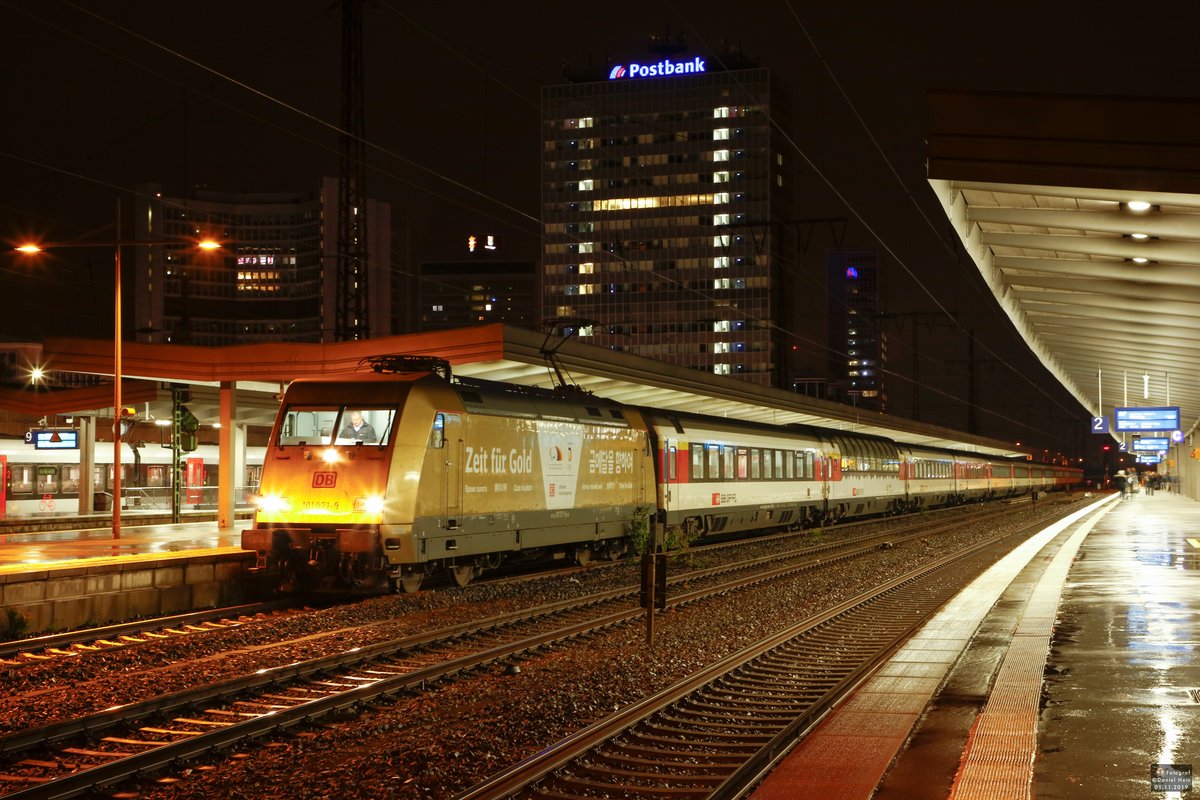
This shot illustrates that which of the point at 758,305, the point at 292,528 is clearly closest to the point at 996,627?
the point at 292,528

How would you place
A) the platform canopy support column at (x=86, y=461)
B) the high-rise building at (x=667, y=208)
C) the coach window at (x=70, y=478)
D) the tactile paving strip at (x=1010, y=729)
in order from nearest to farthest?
1. the tactile paving strip at (x=1010, y=729)
2. the platform canopy support column at (x=86, y=461)
3. the coach window at (x=70, y=478)
4. the high-rise building at (x=667, y=208)

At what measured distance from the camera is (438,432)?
1617cm

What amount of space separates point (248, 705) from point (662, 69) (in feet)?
493

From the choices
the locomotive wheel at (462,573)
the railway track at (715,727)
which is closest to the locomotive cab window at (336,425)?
the locomotive wheel at (462,573)

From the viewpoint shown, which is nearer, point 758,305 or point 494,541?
point 494,541

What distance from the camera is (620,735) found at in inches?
335

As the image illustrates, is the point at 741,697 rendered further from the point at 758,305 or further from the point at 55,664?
the point at 758,305

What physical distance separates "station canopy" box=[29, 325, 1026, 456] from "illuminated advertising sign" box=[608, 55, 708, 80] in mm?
125570

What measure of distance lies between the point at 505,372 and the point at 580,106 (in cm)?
13666

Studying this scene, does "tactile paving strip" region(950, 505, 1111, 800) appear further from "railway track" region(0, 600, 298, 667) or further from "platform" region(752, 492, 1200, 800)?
"railway track" region(0, 600, 298, 667)

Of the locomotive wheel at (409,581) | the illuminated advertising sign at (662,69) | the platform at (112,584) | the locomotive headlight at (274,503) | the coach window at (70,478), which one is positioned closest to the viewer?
the platform at (112,584)

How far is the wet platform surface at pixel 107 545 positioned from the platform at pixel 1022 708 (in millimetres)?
10825

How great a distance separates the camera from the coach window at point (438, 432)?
16.0 m

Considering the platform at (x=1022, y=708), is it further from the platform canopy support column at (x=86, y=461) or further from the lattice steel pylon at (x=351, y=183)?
the platform canopy support column at (x=86, y=461)
